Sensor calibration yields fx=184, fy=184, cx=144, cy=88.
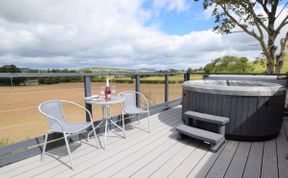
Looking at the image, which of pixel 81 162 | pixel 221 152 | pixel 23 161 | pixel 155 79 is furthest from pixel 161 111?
pixel 23 161

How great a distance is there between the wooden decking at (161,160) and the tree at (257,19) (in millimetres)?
5719

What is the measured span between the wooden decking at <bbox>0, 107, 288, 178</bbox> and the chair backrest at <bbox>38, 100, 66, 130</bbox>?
0.44m

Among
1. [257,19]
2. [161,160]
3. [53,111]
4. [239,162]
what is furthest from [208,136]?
[257,19]

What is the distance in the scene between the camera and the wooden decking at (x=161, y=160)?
203 centimetres

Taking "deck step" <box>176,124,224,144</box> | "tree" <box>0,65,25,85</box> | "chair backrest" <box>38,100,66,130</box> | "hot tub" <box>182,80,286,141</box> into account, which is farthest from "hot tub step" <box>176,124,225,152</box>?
"tree" <box>0,65,25,85</box>

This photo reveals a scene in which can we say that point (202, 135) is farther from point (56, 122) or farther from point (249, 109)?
point (56, 122)

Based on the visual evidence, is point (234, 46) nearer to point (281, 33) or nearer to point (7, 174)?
point (281, 33)

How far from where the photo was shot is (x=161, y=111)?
16.5 ft

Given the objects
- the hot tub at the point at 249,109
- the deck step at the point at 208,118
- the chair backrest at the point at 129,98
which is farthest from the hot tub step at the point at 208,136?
the chair backrest at the point at 129,98

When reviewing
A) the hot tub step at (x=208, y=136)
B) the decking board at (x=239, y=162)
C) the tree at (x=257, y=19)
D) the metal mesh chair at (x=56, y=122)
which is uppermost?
the tree at (x=257, y=19)

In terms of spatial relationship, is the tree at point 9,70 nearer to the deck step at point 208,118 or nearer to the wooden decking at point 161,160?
the wooden decking at point 161,160

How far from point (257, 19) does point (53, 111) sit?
329 inches

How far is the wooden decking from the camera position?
203 cm

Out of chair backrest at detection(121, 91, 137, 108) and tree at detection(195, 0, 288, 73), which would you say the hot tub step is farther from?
tree at detection(195, 0, 288, 73)
